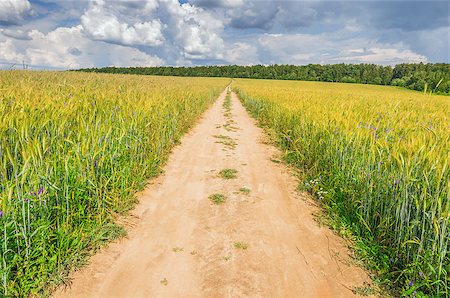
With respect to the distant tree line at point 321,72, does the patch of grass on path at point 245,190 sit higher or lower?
lower

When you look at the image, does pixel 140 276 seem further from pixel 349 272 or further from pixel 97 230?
pixel 349 272

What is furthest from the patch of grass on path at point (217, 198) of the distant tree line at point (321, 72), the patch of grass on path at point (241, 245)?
the distant tree line at point (321, 72)

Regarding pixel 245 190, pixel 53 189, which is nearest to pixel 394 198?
pixel 245 190

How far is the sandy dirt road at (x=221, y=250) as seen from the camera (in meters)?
2.70

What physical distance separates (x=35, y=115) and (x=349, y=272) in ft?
14.5

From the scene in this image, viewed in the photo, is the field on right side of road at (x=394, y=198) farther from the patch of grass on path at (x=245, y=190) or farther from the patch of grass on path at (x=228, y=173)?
the patch of grass on path at (x=228, y=173)

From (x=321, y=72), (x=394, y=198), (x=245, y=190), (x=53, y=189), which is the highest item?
(x=321, y=72)

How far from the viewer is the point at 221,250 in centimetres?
327

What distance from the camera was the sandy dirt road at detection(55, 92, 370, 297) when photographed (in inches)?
106

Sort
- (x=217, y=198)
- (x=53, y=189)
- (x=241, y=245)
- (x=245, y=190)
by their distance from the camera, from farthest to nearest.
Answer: (x=245, y=190) → (x=217, y=198) → (x=241, y=245) → (x=53, y=189)

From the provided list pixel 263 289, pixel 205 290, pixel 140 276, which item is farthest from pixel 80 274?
pixel 263 289

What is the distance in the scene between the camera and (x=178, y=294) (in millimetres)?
2590

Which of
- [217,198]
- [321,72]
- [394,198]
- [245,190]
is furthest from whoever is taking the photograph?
[321,72]

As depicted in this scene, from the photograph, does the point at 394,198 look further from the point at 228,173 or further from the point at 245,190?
the point at 228,173
